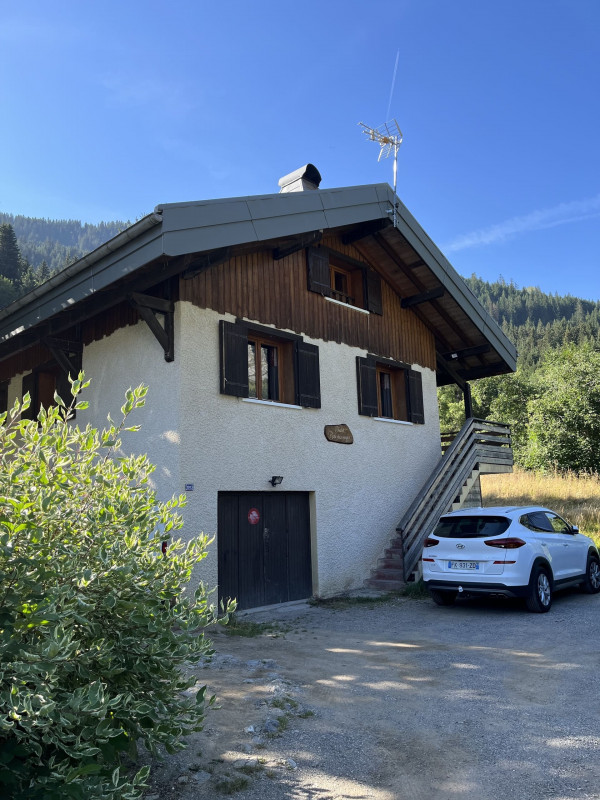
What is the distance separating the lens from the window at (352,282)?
1345 centimetres

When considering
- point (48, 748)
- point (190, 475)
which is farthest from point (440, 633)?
point (48, 748)

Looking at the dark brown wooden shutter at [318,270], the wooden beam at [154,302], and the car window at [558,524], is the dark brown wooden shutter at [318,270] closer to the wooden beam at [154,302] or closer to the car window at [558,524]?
the wooden beam at [154,302]

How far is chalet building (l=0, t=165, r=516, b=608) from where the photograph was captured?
9.66m

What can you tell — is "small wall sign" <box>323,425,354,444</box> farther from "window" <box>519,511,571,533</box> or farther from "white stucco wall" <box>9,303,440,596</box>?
"window" <box>519,511,571,533</box>

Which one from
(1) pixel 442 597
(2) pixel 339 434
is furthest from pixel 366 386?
(1) pixel 442 597

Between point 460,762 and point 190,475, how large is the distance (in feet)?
20.1

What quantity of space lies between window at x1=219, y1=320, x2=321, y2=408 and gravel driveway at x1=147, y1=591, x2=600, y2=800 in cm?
439

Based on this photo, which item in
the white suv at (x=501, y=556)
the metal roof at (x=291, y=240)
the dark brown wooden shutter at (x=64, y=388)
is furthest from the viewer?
the dark brown wooden shutter at (x=64, y=388)

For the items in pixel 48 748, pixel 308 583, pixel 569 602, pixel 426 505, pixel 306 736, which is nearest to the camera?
pixel 48 748

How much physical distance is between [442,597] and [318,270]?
6.71 m

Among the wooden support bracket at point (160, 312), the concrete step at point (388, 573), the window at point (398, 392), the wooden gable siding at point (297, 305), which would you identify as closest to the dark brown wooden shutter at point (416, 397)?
the window at point (398, 392)

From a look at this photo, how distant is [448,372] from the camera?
58.1 ft

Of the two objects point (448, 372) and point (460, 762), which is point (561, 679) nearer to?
point (460, 762)

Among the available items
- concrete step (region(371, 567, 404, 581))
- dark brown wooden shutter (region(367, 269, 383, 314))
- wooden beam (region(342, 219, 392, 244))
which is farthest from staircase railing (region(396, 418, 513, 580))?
wooden beam (region(342, 219, 392, 244))
